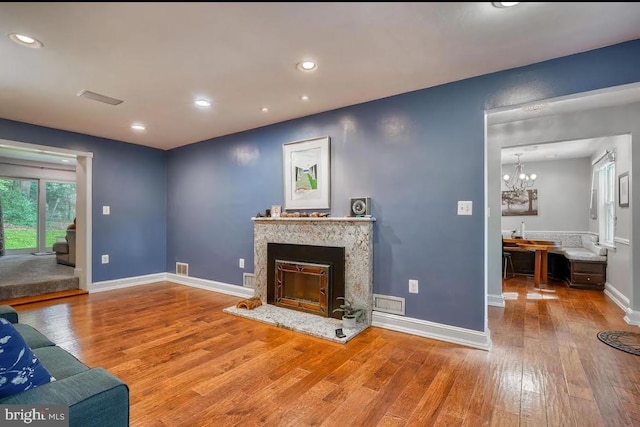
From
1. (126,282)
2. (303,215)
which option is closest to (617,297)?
(303,215)

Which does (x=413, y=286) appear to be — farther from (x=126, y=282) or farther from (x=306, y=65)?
(x=126, y=282)

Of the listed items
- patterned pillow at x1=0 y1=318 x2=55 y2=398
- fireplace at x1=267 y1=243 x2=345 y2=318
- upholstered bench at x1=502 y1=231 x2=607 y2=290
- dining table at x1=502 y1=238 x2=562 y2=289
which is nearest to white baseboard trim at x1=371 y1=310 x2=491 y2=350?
fireplace at x1=267 y1=243 x2=345 y2=318

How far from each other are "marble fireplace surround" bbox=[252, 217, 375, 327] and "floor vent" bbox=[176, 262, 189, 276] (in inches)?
76.8

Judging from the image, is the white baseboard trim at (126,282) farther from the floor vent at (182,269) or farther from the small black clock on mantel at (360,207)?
the small black clock on mantel at (360,207)

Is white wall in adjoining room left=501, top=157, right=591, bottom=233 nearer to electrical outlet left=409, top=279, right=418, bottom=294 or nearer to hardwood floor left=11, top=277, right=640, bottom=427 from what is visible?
hardwood floor left=11, top=277, right=640, bottom=427

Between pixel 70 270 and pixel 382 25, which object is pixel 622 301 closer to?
pixel 382 25

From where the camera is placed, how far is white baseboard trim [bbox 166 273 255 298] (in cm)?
433

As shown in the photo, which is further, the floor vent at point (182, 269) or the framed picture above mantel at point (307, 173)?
the floor vent at point (182, 269)

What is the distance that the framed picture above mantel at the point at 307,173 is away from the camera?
3566 mm

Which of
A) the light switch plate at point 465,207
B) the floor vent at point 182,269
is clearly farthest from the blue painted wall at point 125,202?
the light switch plate at point 465,207

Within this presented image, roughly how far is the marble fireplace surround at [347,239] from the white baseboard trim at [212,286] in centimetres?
52

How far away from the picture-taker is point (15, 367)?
1.05 meters

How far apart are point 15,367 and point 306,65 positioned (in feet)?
7.88

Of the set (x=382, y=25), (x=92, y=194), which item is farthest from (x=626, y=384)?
(x=92, y=194)
